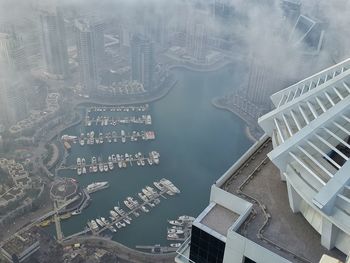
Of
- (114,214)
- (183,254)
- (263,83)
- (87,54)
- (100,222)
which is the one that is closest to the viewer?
(183,254)

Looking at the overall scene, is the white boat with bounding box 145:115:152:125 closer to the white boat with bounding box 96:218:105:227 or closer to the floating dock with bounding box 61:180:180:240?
the floating dock with bounding box 61:180:180:240

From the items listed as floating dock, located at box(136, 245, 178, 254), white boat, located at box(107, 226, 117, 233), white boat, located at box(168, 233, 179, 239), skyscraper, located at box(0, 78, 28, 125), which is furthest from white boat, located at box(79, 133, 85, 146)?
white boat, located at box(168, 233, 179, 239)

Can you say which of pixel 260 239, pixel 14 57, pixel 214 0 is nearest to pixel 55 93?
pixel 14 57

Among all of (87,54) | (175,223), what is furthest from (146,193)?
(87,54)

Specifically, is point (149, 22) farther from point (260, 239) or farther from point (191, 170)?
point (260, 239)

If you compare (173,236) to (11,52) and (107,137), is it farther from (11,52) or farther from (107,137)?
(11,52)
